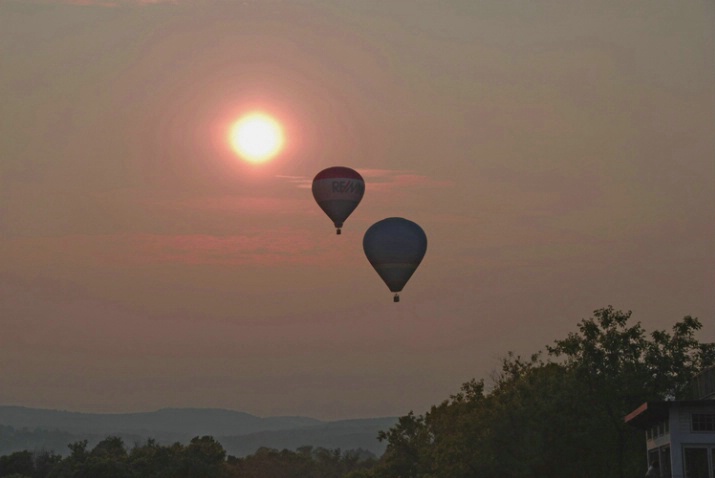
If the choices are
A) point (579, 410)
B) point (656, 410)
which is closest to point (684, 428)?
point (656, 410)

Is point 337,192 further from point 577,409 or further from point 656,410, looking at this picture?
point 656,410

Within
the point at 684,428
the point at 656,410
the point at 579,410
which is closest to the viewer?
the point at 684,428

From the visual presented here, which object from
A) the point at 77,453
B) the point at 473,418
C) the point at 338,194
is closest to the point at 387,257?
the point at 338,194

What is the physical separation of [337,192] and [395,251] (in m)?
7.34

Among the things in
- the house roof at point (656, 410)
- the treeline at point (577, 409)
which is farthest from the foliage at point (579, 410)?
the house roof at point (656, 410)

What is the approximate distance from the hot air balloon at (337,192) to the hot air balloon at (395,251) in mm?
3374

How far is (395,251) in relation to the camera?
107438 millimetres

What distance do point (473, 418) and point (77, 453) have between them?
97595 millimetres

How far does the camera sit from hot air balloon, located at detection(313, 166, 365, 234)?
10981 centimetres

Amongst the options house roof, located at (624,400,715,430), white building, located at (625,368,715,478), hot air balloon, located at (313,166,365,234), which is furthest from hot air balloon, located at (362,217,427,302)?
white building, located at (625,368,715,478)

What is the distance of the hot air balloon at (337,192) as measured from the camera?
110 metres

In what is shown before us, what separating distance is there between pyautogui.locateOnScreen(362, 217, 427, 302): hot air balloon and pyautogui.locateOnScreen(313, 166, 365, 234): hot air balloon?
3.37 metres

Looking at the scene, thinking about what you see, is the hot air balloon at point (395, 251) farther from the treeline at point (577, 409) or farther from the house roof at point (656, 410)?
the house roof at point (656, 410)

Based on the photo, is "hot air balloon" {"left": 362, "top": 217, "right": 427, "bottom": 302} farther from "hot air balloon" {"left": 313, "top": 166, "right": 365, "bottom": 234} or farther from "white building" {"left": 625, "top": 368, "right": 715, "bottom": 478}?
"white building" {"left": 625, "top": 368, "right": 715, "bottom": 478}
